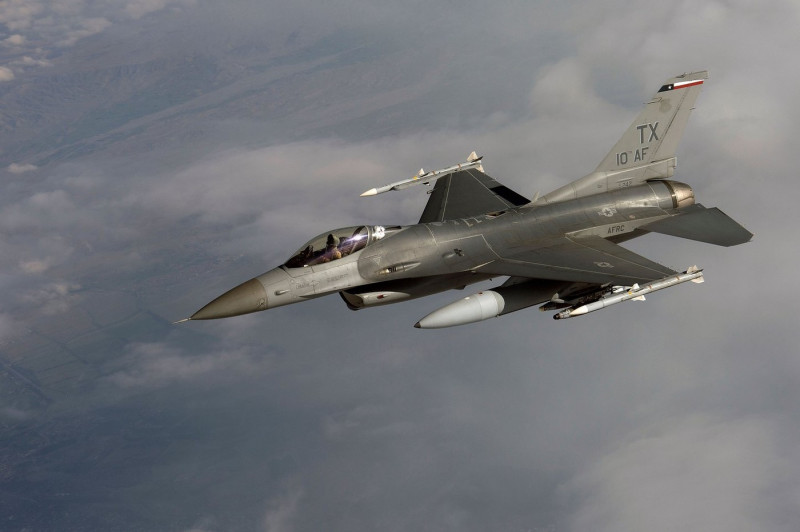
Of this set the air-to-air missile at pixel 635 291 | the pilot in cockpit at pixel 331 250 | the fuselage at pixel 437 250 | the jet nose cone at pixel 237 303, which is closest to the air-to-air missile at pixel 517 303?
the air-to-air missile at pixel 635 291

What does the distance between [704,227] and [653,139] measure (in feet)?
12.0

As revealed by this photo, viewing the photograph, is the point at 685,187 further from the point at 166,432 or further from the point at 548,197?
the point at 166,432

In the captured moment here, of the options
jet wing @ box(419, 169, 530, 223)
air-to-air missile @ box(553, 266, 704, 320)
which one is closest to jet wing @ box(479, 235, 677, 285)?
air-to-air missile @ box(553, 266, 704, 320)

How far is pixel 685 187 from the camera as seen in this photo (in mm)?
24266

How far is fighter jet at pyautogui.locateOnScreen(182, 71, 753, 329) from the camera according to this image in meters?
20.2

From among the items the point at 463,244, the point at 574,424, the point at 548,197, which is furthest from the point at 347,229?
the point at 574,424

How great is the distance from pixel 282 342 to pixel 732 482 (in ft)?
268

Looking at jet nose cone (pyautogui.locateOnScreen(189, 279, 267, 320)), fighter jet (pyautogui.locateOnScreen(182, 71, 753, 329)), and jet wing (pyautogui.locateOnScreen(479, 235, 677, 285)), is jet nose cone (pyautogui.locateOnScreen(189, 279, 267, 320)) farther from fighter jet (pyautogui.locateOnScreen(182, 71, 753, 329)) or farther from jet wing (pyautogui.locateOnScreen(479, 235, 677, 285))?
jet wing (pyautogui.locateOnScreen(479, 235, 677, 285))

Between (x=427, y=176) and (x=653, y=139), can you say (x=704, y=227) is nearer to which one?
(x=653, y=139)

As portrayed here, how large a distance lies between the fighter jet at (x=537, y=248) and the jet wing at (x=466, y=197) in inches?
3.0

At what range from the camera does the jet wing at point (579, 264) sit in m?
20.7

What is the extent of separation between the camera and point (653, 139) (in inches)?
968

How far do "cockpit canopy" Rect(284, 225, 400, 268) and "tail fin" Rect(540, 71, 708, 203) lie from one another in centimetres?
819

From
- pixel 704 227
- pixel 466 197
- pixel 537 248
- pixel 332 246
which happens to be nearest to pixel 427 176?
pixel 466 197
